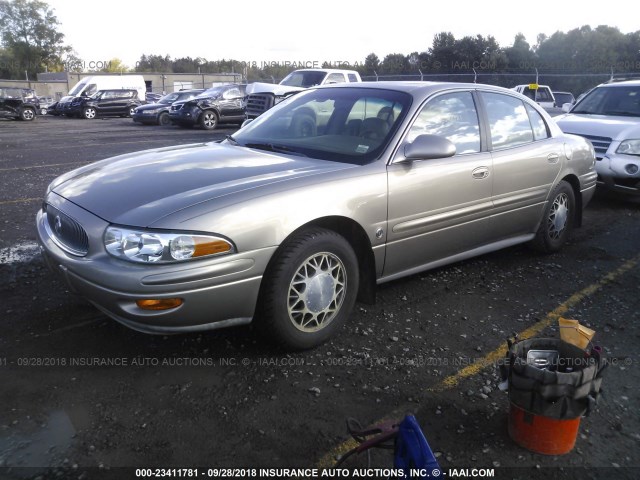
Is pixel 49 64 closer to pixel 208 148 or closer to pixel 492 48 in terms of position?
pixel 492 48

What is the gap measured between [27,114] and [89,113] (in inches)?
114

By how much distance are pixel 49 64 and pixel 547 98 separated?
66597 millimetres

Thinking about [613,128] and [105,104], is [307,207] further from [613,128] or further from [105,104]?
[105,104]

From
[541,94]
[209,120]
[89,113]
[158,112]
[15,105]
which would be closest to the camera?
[541,94]

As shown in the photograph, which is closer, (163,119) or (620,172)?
(620,172)

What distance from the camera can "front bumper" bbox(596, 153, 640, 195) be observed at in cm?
685

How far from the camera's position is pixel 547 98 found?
19.1 metres

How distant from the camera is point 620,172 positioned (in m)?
6.93

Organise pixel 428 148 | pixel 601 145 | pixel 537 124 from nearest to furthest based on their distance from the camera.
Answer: pixel 428 148 → pixel 537 124 → pixel 601 145

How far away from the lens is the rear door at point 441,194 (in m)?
3.61

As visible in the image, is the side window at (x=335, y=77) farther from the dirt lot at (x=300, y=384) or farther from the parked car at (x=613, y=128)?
the dirt lot at (x=300, y=384)

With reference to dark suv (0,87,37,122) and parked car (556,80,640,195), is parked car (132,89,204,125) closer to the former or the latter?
dark suv (0,87,37,122)

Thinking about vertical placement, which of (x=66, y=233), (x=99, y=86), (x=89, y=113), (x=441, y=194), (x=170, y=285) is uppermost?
(x=99, y=86)

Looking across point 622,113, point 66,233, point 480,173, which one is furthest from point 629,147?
point 66,233
